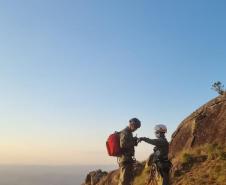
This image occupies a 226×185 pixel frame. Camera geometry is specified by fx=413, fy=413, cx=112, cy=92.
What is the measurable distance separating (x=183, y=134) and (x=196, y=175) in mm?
7899

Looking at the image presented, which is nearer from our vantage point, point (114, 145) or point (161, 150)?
point (114, 145)

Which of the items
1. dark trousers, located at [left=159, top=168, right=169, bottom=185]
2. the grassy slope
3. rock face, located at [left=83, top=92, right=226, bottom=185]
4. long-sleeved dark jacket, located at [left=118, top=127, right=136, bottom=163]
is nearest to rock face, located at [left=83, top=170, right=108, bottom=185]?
rock face, located at [left=83, top=92, right=226, bottom=185]

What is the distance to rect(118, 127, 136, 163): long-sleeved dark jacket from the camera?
13.5 meters

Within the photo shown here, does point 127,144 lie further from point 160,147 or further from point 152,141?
point 160,147

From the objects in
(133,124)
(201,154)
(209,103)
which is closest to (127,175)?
(133,124)

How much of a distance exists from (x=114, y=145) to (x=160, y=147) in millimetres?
1550

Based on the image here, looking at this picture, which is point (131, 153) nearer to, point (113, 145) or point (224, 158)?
point (113, 145)

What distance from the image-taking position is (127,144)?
13.5m

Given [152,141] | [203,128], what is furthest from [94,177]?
[152,141]

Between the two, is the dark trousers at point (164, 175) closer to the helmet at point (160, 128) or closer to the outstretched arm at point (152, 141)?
the outstretched arm at point (152, 141)

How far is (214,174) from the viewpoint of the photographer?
18.7 m

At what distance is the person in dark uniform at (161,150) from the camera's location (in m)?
13.8

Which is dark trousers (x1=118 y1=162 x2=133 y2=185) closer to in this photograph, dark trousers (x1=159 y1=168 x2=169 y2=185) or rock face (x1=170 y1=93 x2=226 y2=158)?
dark trousers (x1=159 y1=168 x2=169 y2=185)

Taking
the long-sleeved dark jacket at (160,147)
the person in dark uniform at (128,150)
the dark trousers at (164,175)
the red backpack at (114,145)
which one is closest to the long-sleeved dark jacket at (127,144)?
the person in dark uniform at (128,150)
